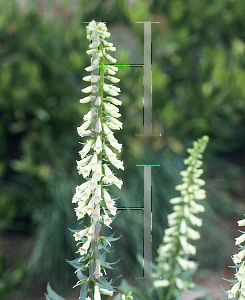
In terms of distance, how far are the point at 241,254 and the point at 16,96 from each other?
242 cm

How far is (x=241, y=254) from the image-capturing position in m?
0.93

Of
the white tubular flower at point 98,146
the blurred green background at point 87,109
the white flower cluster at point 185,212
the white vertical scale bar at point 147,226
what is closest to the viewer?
the white tubular flower at point 98,146

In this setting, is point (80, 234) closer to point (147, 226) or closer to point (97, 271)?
point (97, 271)

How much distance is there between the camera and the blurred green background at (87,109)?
9.05 feet

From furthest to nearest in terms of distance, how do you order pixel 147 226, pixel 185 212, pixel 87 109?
pixel 87 109
pixel 147 226
pixel 185 212

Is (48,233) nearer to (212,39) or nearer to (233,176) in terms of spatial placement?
(233,176)

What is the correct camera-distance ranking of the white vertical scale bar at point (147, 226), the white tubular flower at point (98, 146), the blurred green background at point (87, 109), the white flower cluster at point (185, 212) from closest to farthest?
the white tubular flower at point (98, 146), the white flower cluster at point (185, 212), the white vertical scale bar at point (147, 226), the blurred green background at point (87, 109)

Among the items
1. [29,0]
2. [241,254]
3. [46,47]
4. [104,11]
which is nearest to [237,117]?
[104,11]

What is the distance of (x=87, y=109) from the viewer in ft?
9.09

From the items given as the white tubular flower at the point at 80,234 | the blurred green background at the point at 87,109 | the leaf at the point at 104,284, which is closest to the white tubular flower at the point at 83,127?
the white tubular flower at the point at 80,234

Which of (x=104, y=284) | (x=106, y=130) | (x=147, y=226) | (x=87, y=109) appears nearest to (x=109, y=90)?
(x=106, y=130)

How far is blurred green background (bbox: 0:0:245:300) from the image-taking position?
2.76 meters

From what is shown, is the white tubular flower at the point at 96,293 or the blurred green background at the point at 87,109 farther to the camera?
the blurred green background at the point at 87,109

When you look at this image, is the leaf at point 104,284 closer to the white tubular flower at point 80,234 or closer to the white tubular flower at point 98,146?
the white tubular flower at point 80,234
